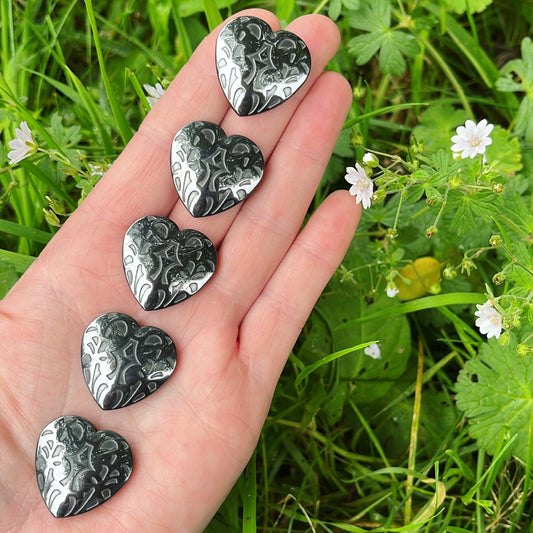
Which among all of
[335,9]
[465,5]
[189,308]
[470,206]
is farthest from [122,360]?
[465,5]

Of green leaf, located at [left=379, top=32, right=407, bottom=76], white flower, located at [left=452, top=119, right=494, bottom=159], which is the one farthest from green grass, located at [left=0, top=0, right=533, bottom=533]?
white flower, located at [left=452, top=119, right=494, bottom=159]

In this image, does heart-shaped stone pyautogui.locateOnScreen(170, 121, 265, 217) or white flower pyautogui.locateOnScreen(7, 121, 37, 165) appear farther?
white flower pyautogui.locateOnScreen(7, 121, 37, 165)

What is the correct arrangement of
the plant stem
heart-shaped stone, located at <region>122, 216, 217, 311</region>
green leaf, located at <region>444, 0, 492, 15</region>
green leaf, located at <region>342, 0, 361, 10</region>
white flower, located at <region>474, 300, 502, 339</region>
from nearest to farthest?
white flower, located at <region>474, 300, 502, 339</region>, heart-shaped stone, located at <region>122, 216, 217, 311</region>, the plant stem, green leaf, located at <region>342, 0, 361, 10</region>, green leaf, located at <region>444, 0, 492, 15</region>

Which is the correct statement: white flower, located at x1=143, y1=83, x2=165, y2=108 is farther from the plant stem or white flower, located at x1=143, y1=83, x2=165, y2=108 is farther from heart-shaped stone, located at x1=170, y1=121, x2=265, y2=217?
the plant stem

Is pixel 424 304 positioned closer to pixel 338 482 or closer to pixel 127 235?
pixel 338 482

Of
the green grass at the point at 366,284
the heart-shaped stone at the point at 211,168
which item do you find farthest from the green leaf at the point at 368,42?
the heart-shaped stone at the point at 211,168

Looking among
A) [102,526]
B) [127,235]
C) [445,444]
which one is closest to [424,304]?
[445,444]
